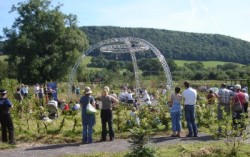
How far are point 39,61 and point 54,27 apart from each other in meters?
5.17

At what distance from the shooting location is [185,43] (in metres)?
96.1

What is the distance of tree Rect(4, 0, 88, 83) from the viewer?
46844mm

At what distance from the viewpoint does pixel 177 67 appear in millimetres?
78375

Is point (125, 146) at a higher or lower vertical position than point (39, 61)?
lower

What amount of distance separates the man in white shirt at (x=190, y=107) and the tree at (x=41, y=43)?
34.9 meters

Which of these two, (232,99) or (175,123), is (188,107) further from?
(232,99)

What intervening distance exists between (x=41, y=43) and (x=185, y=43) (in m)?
53.1

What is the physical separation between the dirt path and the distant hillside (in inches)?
2882

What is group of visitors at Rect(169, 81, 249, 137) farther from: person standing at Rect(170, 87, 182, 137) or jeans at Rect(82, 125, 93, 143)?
jeans at Rect(82, 125, 93, 143)

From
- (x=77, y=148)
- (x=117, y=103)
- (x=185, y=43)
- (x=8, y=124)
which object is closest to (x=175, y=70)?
(x=185, y=43)

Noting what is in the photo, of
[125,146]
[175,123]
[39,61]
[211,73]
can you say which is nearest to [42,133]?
[125,146]

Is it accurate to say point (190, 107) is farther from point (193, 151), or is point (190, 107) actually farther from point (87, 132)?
point (87, 132)

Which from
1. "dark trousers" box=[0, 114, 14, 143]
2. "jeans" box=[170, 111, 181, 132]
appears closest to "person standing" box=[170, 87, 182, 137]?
"jeans" box=[170, 111, 181, 132]

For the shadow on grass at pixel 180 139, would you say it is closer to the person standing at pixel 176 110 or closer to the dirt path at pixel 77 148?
the dirt path at pixel 77 148
